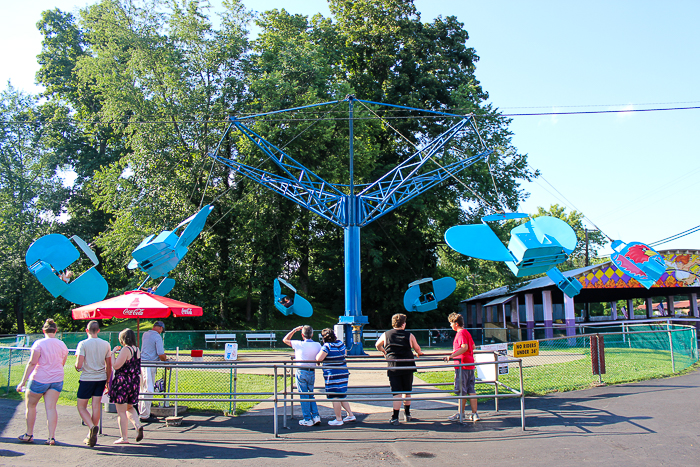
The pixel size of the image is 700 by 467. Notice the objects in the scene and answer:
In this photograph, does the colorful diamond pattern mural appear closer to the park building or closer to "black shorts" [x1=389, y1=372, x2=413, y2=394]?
the park building

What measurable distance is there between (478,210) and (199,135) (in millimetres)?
17993

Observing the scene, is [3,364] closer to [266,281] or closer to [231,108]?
[266,281]

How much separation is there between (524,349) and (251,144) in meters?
21.1

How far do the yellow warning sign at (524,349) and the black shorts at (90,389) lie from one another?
7.07m

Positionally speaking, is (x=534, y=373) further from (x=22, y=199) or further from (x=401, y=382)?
(x=22, y=199)

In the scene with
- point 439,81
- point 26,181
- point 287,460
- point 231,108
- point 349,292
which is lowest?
point 287,460

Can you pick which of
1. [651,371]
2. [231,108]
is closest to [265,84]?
[231,108]

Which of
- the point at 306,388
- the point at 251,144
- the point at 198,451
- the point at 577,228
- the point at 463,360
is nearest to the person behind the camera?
the point at 198,451

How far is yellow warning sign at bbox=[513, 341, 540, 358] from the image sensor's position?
9.54m

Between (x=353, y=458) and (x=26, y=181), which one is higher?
(x=26, y=181)

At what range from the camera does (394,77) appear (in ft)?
115

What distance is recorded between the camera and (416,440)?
7242 millimetres

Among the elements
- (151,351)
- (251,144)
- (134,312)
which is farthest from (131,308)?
(251,144)

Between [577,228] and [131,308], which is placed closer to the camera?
[131,308]
